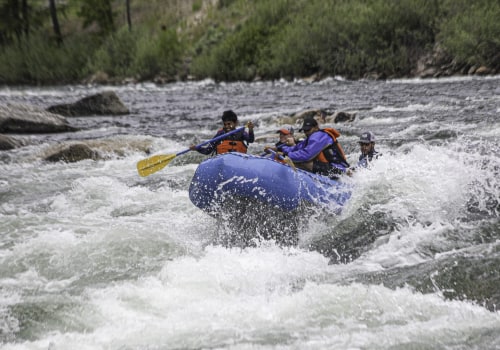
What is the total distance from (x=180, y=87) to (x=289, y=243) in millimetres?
19988

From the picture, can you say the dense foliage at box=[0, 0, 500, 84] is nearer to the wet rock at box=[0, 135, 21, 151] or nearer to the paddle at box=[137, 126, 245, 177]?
the wet rock at box=[0, 135, 21, 151]

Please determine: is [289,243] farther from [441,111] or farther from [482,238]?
[441,111]

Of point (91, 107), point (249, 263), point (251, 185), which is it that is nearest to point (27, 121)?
point (91, 107)

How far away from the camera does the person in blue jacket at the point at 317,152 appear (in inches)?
238

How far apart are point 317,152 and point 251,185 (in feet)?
3.38

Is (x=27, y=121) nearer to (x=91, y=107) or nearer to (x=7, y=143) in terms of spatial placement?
(x=7, y=143)

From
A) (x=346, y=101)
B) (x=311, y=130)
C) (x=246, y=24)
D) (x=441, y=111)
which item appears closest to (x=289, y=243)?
(x=311, y=130)

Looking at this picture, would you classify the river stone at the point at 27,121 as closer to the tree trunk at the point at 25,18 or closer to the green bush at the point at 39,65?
the green bush at the point at 39,65

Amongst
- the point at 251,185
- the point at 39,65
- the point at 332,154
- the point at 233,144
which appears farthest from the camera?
the point at 39,65

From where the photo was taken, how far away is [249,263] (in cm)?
485

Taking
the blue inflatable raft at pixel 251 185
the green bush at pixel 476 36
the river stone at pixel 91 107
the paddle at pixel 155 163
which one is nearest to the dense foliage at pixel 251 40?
the green bush at pixel 476 36

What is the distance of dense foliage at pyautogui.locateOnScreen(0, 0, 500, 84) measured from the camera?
20.8m

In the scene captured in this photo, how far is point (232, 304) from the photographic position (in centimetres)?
402

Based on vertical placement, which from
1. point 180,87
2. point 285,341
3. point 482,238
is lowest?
point 180,87
